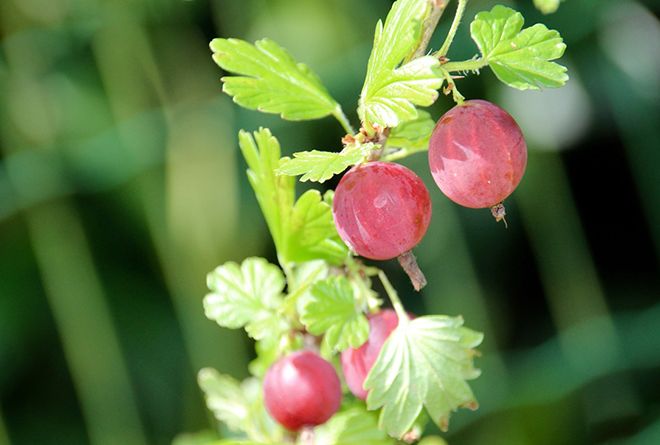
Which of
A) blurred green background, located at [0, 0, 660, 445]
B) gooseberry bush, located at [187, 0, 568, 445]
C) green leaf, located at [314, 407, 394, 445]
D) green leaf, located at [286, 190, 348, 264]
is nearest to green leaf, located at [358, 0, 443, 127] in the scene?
gooseberry bush, located at [187, 0, 568, 445]

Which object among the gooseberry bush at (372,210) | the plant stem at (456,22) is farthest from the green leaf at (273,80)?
the plant stem at (456,22)

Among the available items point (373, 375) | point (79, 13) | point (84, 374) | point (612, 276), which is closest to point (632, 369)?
point (612, 276)

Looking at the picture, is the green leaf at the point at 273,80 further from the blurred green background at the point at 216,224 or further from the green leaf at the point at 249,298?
the blurred green background at the point at 216,224

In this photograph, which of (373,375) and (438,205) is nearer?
(373,375)

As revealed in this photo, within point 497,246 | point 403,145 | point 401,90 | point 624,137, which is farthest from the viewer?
point 497,246

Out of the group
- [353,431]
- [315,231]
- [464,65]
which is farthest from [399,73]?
[353,431]

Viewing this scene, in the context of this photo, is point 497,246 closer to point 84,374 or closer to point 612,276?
point 612,276
